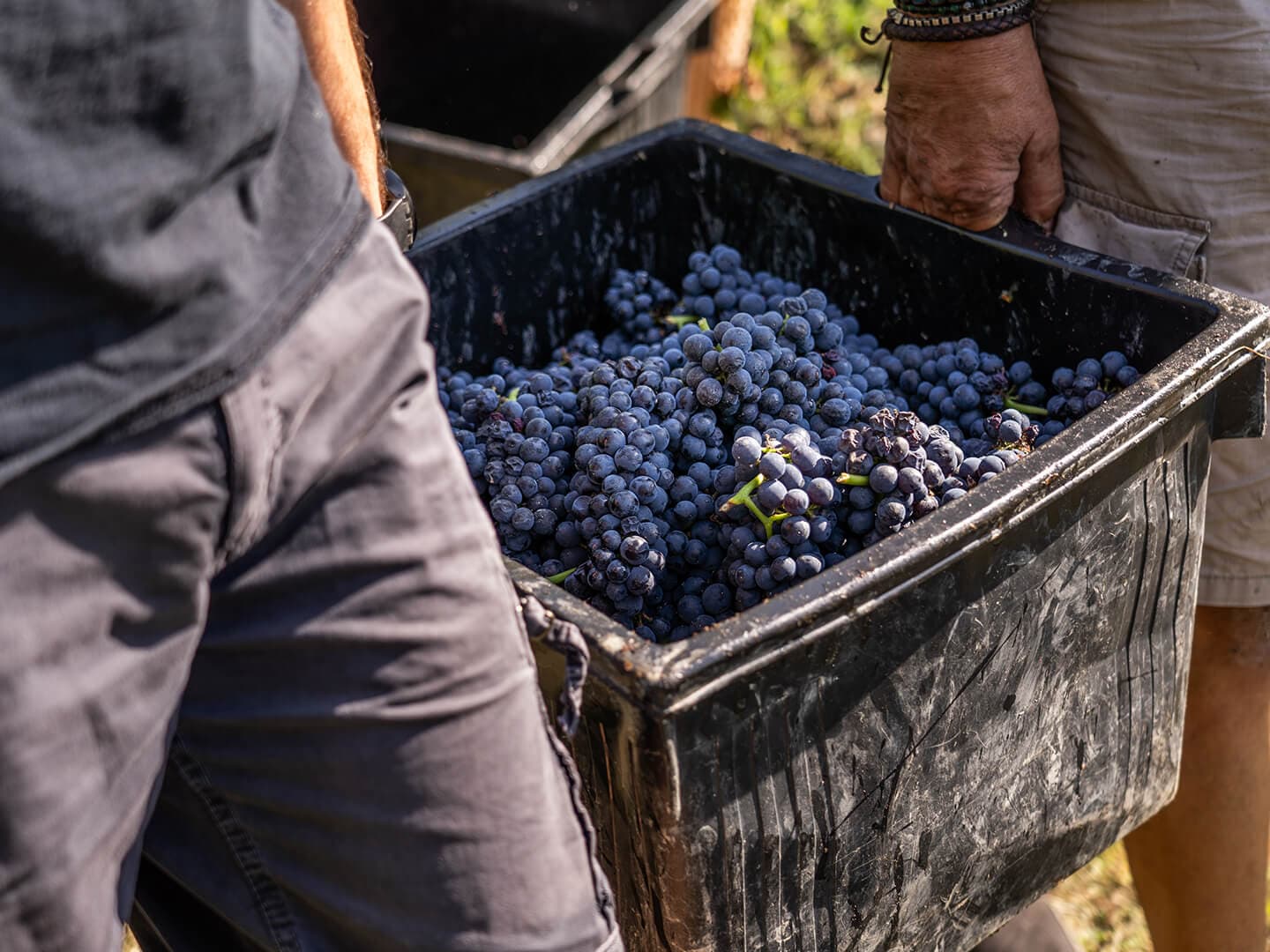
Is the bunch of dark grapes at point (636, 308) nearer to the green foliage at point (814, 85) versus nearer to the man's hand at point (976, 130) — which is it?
the man's hand at point (976, 130)

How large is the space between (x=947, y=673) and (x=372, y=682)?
539mm

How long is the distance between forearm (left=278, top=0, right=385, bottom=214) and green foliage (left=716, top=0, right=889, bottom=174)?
2.94 metres

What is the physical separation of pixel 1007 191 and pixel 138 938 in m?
1.33

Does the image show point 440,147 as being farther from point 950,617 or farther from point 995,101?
point 950,617

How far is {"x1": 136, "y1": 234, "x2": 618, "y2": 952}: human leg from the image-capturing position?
75 centimetres

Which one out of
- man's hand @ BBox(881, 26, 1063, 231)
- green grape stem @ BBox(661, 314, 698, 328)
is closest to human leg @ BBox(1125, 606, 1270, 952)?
man's hand @ BBox(881, 26, 1063, 231)

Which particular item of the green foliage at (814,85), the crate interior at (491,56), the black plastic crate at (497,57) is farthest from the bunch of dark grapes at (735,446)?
the green foliage at (814,85)

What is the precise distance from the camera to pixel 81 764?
28.1 inches

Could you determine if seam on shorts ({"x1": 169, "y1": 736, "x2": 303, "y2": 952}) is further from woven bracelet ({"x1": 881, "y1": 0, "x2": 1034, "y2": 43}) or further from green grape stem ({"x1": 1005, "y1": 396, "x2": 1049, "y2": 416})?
woven bracelet ({"x1": 881, "y1": 0, "x2": 1034, "y2": 43})

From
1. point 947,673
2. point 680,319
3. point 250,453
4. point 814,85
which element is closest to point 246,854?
point 250,453

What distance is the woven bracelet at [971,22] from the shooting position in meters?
1.45

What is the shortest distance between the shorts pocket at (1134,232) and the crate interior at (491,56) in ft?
7.51

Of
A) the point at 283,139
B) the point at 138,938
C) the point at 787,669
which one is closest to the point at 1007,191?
the point at 787,669

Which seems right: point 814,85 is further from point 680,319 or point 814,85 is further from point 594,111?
point 680,319
